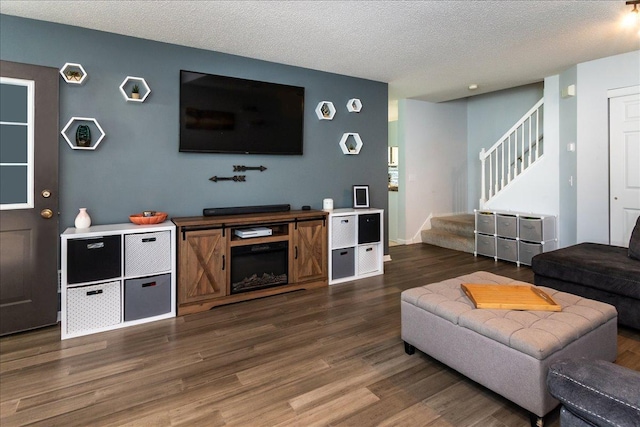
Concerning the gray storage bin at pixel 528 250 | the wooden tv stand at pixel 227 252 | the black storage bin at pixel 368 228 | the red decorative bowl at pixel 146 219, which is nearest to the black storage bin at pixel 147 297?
the wooden tv stand at pixel 227 252

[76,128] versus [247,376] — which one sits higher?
[76,128]

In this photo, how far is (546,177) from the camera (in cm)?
481

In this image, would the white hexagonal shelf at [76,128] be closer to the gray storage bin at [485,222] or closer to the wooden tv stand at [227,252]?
the wooden tv stand at [227,252]

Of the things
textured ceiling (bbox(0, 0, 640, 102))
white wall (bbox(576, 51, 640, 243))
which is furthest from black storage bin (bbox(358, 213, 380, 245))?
white wall (bbox(576, 51, 640, 243))

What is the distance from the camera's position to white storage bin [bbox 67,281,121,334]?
2.69 metres

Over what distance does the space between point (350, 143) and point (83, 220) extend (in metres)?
3.06

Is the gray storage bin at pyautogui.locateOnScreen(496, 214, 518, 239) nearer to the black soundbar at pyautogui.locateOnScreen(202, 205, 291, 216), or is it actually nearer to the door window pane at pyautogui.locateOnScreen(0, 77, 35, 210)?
the black soundbar at pyautogui.locateOnScreen(202, 205, 291, 216)

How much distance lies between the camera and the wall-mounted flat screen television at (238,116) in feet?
11.4

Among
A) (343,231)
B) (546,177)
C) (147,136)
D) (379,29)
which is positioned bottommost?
(343,231)

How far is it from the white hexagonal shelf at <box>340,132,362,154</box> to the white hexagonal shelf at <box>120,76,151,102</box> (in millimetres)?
2258

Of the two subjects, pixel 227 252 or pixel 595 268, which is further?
pixel 227 252

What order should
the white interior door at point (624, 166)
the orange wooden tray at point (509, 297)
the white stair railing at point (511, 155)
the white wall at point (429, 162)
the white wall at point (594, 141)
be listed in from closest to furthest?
the orange wooden tray at point (509, 297), the white interior door at point (624, 166), the white wall at point (594, 141), the white stair railing at point (511, 155), the white wall at point (429, 162)

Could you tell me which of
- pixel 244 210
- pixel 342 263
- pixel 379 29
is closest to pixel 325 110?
pixel 379 29

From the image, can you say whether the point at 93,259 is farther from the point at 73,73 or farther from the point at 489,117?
the point at 489,117
